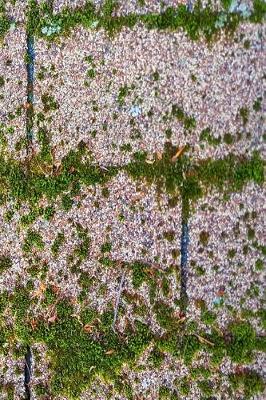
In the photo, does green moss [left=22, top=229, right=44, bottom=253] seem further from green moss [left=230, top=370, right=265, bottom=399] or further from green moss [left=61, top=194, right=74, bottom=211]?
green moss [left=230, top=370, right=265, bottom=399]

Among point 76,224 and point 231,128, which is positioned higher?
point 231,128

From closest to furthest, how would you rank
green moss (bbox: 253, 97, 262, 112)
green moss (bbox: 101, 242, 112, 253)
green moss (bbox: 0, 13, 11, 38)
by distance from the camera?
green moss (bbox: 253, 97, 262, 112) → green moss (bbox: 101, 242, 112, 253) → green moss (bbox: 0, 13, 11, 38)

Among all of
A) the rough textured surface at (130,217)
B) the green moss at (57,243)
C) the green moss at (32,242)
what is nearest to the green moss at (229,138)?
the rough textured surface at (130,217)

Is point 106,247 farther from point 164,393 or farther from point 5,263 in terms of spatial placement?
point 164,393

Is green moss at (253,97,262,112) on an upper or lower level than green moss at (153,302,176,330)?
upper

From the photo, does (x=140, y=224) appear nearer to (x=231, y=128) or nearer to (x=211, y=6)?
(x=231, y=128)

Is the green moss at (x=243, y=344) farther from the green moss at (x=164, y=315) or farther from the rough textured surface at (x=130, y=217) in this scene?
the green moss at (x=164, y=315)

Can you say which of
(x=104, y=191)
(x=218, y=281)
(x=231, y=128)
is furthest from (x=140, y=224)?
(x=231, y=128)

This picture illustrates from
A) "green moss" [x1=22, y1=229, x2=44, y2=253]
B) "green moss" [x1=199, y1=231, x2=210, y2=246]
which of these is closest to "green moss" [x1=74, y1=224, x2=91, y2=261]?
"green moss" [x1=22, y1=229, x2=44, y2=253]

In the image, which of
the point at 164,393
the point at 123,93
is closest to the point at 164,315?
the point at 164,393

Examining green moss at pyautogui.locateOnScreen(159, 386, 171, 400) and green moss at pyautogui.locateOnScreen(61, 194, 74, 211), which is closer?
green moss at pyautogui.locateOnScreen(159, 386, 171, 400)

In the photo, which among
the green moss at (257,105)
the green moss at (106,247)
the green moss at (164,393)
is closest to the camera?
the green moss at (257,105)
